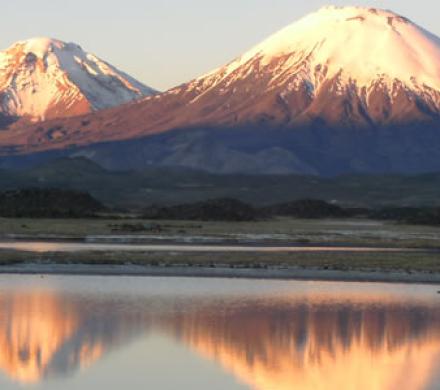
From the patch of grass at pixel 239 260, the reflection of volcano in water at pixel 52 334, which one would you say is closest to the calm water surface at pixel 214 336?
the reflection of volcano in water at pixel 52 334

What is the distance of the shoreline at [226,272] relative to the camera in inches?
2066

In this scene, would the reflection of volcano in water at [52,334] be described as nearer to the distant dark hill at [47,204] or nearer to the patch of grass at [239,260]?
the patch of grass at [239,260]

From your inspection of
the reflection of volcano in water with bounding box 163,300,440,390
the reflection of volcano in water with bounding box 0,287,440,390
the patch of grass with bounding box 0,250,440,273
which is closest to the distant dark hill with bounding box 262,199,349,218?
the patch of grass with bounding box 0,250,440,273

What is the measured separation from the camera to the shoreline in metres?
52.5

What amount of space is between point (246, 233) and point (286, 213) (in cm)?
4726

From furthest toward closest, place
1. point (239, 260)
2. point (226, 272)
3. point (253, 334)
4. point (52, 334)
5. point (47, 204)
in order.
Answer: point (47, 204) < point (239, 260) < point (226, 272) < point (253, 334) < point (52, 334)

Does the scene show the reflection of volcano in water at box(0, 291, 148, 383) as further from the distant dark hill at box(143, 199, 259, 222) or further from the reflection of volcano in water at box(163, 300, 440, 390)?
the distant dark hill at box(143, 199, 259, 222)

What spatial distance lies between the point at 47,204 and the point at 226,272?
6534 centimetres

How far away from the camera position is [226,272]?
176 ft

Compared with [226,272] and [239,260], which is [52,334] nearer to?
[226,272]

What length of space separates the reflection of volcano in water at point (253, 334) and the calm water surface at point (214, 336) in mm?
30

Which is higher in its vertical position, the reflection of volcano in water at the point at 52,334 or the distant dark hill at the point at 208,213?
the distant dark hill at the point at 208,213

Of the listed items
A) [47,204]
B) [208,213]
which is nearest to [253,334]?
[208,213]

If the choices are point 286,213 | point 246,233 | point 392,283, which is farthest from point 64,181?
point 392,283
